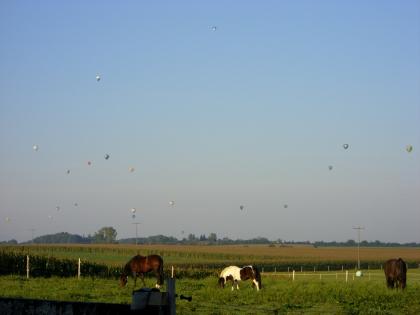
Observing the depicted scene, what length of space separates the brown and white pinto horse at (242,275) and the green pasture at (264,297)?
0.42 meters

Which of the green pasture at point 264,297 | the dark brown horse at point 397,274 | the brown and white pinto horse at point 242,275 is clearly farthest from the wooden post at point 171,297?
the dark brown horse at point 397,274

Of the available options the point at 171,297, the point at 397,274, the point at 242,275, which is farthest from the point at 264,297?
the point at 171,297

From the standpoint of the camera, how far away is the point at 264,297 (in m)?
24.5

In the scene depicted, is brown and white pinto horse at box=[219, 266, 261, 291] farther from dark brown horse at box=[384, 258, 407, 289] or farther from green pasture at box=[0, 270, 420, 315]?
dark brown horse at box=[384, 258, 407, 289]

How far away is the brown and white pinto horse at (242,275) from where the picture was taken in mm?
28859

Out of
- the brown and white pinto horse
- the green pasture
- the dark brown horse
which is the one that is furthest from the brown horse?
the dark brown horse

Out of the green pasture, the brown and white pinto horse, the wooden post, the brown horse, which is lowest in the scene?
the green pasture

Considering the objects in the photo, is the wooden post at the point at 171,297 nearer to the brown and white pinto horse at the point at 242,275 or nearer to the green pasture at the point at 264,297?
the green pasture at the point at 264,297

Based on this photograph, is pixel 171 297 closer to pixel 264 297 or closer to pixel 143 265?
pixel 264 297

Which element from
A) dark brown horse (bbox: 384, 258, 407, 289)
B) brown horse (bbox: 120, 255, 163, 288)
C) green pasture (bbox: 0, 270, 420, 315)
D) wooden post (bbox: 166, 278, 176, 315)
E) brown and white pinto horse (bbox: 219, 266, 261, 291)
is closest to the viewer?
wooden post (bbox: 166, 278, 176, 315)

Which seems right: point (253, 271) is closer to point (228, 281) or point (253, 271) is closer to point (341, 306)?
point (228, 281)

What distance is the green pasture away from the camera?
839 inches

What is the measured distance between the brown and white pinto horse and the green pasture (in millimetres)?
420

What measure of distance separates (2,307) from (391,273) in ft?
85.4
